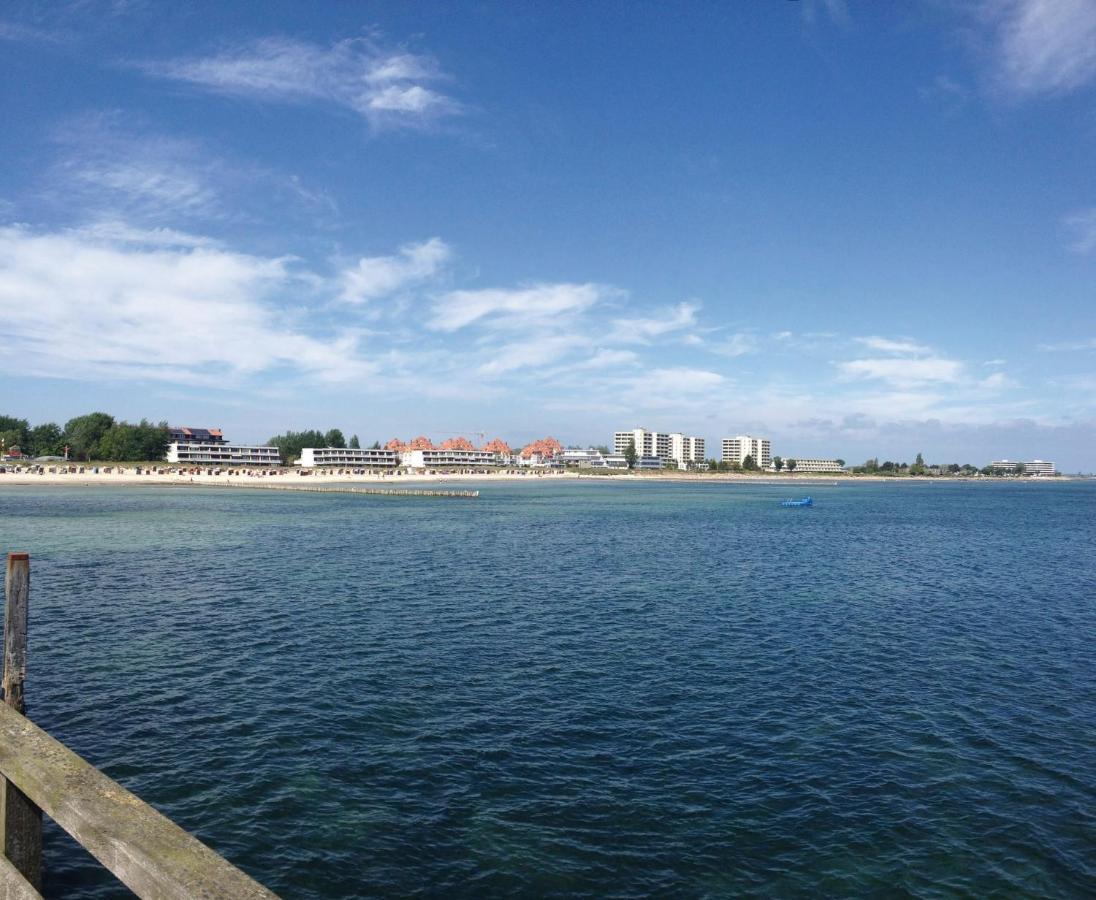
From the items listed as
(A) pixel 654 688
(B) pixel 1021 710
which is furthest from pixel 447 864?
(B) pixel 1021 710

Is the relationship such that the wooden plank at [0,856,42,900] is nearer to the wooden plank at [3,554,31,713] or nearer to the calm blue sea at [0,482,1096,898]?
the calm blue sea at [0,482,1096,898]

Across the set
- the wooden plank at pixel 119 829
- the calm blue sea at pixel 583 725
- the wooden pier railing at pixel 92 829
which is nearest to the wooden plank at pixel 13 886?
the wooden pier railing at pixel 92 829

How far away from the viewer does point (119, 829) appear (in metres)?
6.02

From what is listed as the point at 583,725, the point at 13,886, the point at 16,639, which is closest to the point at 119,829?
the point at 13,886

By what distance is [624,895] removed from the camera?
11758 millimetres

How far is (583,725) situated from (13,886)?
13567 millimetres

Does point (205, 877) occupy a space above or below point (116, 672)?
above

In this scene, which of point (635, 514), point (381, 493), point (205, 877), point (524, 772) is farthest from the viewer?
point (381, 493)

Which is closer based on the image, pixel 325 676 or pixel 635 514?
pixel 325 676

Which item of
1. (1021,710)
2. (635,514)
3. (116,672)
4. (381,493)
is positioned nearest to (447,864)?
(116,672)

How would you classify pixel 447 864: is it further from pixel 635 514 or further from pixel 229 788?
pixel 635 514

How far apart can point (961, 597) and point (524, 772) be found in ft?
105

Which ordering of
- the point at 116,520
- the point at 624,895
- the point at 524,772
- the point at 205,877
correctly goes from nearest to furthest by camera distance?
the point at 205,877 → the point at 624,895 → the point at 524,772 → the point at 116,520

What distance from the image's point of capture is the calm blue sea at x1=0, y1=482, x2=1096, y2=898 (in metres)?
12.7
